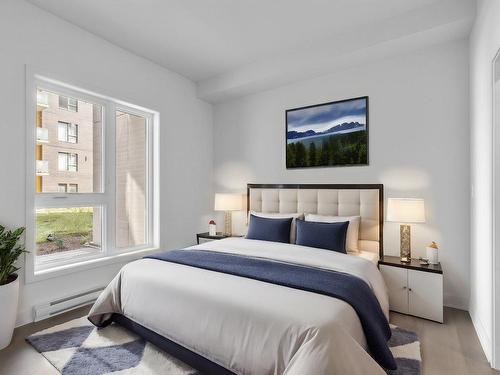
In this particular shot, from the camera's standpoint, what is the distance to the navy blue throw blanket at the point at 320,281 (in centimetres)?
174

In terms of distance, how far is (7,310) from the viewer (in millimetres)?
2195

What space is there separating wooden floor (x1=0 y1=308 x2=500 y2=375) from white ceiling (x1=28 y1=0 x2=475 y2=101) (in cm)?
271

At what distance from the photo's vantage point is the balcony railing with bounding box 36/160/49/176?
9.11ft

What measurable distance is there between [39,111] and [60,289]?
1776 mm

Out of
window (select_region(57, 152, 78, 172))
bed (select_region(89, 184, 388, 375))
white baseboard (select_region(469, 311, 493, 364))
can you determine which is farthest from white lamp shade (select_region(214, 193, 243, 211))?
white baseboard (select_region(469, 311, 493, 364))

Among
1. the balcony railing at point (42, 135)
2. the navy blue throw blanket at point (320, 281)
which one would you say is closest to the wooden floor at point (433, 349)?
the navy blue throw blanket at point (320, 281)

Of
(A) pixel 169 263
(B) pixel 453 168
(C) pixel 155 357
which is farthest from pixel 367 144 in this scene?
(C) pixel 155 357

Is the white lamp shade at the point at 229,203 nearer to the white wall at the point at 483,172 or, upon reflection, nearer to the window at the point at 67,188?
the window at the point at 67,188

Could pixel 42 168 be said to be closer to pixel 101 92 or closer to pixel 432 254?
pixel 101 92

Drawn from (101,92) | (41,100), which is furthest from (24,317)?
(101,92)

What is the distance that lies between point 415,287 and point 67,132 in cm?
388

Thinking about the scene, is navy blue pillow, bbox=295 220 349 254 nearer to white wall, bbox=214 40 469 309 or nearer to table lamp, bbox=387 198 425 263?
table lamp, bbox=387 198 425 263

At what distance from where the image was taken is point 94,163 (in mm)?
3289

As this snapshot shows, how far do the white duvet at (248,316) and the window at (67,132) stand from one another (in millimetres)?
1629
